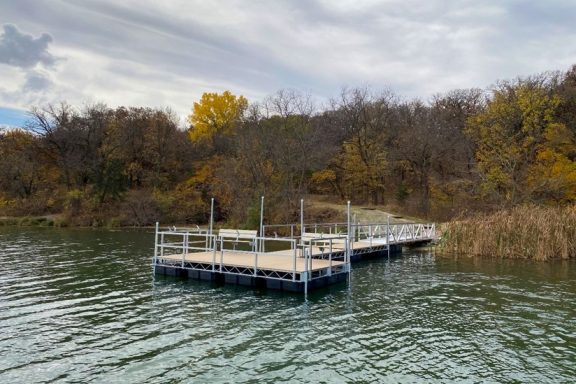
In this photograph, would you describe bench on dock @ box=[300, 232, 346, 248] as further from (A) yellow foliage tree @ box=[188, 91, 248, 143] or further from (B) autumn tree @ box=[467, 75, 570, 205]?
(A) yellow foliage tree @ box=[188, 91, 248, 143]

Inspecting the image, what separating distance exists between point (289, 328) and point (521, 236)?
19304mm

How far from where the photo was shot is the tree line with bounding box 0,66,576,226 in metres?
45.5

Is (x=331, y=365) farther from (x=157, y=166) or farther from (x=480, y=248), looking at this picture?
(x=157, y=166)

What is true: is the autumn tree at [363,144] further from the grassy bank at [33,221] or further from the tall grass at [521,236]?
the grassy bank at [33,221]

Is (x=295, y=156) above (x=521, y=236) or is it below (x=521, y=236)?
above

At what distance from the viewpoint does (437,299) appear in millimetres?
17328

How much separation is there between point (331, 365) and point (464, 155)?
45.3 metres

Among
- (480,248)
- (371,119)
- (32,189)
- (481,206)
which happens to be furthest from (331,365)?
(32,189)

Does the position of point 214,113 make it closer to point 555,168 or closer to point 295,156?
point 295,156

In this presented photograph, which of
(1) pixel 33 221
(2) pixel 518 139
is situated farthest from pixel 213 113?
(2) pixel 518 139

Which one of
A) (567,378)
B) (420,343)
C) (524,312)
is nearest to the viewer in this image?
(567,378)

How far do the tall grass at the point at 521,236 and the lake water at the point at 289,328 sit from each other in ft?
13.0

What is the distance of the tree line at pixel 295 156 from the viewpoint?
4553 centimetres

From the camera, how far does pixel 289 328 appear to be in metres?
13.8
